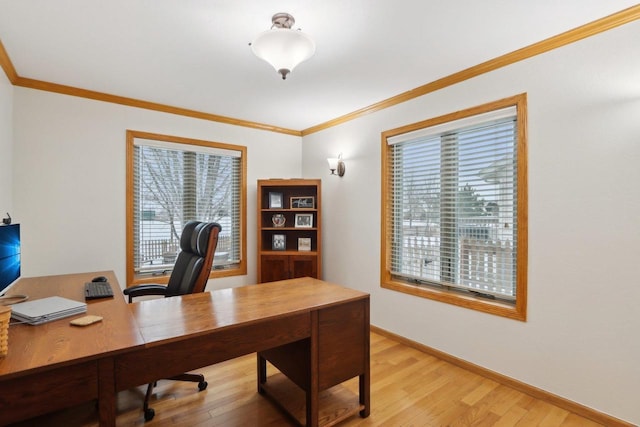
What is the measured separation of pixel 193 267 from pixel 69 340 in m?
1.15

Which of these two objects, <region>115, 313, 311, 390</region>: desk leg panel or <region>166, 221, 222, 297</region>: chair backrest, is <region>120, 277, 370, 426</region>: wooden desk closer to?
<region>115, 313, 311, 390</region>: desk leg panel

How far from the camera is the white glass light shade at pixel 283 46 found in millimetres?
1691

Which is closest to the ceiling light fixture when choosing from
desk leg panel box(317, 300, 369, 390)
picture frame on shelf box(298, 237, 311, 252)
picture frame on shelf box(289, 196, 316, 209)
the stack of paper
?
desk leg panel box(317, 300, 369, 390)

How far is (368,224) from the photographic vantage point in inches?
136

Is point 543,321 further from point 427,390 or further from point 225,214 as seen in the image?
point 225,214

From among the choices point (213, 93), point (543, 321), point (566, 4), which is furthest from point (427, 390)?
point (213, 93)

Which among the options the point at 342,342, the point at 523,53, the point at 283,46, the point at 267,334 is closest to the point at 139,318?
the point at 267,334

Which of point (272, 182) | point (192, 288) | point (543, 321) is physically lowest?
point (543, 321)

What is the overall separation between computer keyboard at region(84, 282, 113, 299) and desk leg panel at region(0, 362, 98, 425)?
0.90m

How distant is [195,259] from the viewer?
239 cm

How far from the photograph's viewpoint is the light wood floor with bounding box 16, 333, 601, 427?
190 centimetres

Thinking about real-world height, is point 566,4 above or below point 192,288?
above

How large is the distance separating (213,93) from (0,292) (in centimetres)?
223

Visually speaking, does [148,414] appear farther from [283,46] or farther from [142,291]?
[283,46]
